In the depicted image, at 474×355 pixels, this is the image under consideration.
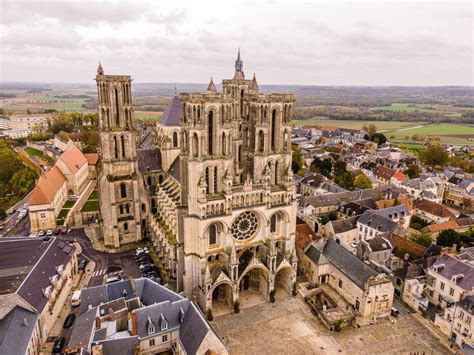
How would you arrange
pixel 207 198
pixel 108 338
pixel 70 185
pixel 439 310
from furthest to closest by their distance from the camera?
pixel 70 185, pixel 439 310, pixel 207 198, pixel 108 338

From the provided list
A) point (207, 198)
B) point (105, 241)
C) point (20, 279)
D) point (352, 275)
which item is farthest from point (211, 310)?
point (105, 241)

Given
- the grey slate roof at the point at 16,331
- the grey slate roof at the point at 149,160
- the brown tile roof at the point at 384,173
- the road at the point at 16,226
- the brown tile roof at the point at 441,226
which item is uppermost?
the grey slate roof at the point at 149,160

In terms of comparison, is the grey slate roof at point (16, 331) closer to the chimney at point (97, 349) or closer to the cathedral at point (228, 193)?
the chimney at point (97, 349)

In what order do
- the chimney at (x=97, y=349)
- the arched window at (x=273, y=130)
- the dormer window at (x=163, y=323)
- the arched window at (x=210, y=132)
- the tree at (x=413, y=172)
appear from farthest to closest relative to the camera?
the tree at (x=413, y=172)
the arched window at (x=273, y=130)
the arched window at (x=210, y=132)
the dormer window at (x=163, y=323)
the chimney at (x=97, y=349)

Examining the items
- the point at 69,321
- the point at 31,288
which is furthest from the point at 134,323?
the point at 31,288

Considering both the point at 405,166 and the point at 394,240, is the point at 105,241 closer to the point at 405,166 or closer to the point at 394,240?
the point at 394,240

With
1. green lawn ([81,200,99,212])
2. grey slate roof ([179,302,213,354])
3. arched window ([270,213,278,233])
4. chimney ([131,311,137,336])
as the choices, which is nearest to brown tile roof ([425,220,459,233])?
arched window ([270,213,278,233])

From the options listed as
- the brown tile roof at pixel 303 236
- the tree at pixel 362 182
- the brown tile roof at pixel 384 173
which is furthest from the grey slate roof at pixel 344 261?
the brown tile roof at pixel 384 173
